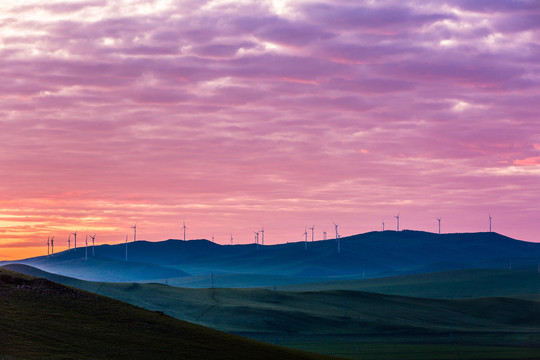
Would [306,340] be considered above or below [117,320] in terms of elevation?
below

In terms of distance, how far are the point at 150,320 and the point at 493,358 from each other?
84380 mm

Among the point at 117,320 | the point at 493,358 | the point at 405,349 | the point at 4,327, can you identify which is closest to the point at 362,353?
the point at 405,349

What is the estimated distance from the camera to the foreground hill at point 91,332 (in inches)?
2744

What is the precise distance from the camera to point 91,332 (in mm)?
76500

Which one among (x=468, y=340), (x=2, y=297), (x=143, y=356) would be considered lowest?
(x=468, y=340)

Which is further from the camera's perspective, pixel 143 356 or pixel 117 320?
pixel 117 320

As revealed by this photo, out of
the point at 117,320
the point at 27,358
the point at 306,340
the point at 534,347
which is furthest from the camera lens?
the point at 306,340

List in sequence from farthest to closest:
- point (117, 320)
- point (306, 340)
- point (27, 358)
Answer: point (306, 340)
point (117, 320)
point (27, 358)

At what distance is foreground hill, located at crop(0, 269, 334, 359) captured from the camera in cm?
6969

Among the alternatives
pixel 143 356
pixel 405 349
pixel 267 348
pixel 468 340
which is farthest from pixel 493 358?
pixel 143 356

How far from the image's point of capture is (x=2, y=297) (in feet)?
265

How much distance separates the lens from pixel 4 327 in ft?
234

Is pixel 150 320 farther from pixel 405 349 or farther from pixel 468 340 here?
pixel 468 340

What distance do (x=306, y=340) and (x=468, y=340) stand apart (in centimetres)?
4038
